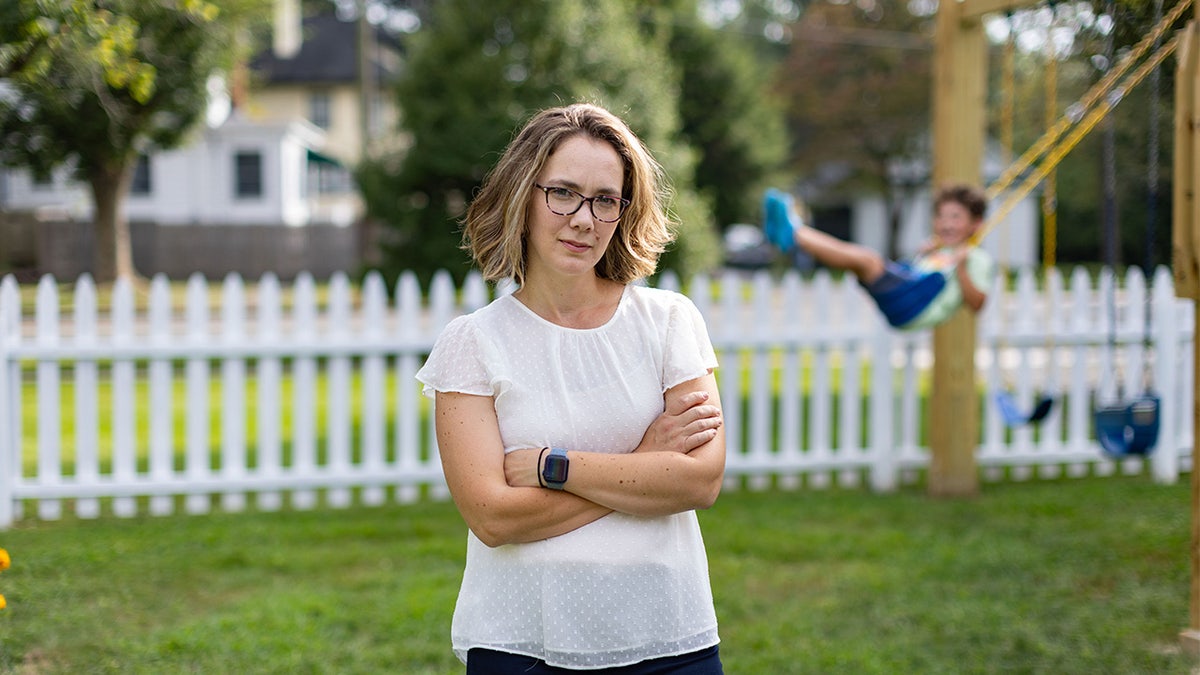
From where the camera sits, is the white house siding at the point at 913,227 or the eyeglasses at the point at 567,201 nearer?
the eyeglasses at the point at 567,201

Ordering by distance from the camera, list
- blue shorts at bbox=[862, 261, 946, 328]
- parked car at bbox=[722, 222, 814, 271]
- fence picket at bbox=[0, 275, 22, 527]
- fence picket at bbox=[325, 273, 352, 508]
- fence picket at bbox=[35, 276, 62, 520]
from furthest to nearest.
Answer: parked car at bbox=[722, 222, 814, 271]
fence picket at bbox=[325, 273, 352, 508]
fence picket at bbox=[35, 276, 62, 520]
fence picket at bbox=[0, 275, 22, 527]
blue shorts at bbox=[862, 261, 946, 328]

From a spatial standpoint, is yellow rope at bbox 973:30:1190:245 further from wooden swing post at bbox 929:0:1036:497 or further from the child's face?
wooden swing post at bbox 929:0:1036:497

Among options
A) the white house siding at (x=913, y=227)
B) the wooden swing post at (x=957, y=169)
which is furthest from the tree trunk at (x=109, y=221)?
the white house siding at (x=913, y=227)

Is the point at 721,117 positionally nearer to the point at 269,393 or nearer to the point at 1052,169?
the point at 269,393

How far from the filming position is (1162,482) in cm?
756

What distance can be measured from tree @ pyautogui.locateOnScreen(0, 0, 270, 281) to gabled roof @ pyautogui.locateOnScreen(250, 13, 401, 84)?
2228 centimetres

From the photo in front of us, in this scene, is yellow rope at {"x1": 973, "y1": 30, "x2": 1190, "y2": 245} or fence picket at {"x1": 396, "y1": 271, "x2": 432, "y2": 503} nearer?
yellow rope at {"x1": 973, "y1": 30, "x2": 1190, "y2": 245}

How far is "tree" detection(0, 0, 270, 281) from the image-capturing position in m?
3.97

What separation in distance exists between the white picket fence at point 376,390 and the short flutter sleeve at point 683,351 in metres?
4.47

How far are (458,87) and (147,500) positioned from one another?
8355mm

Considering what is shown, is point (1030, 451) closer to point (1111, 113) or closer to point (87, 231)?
point (1111, 113)

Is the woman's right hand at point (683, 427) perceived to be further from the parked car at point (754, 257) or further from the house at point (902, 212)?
the parked car at point (754, 257)

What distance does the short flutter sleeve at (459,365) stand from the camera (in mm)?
2170

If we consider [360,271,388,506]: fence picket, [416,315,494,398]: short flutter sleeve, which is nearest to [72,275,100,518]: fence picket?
[360,271,388,506]: fence picket
